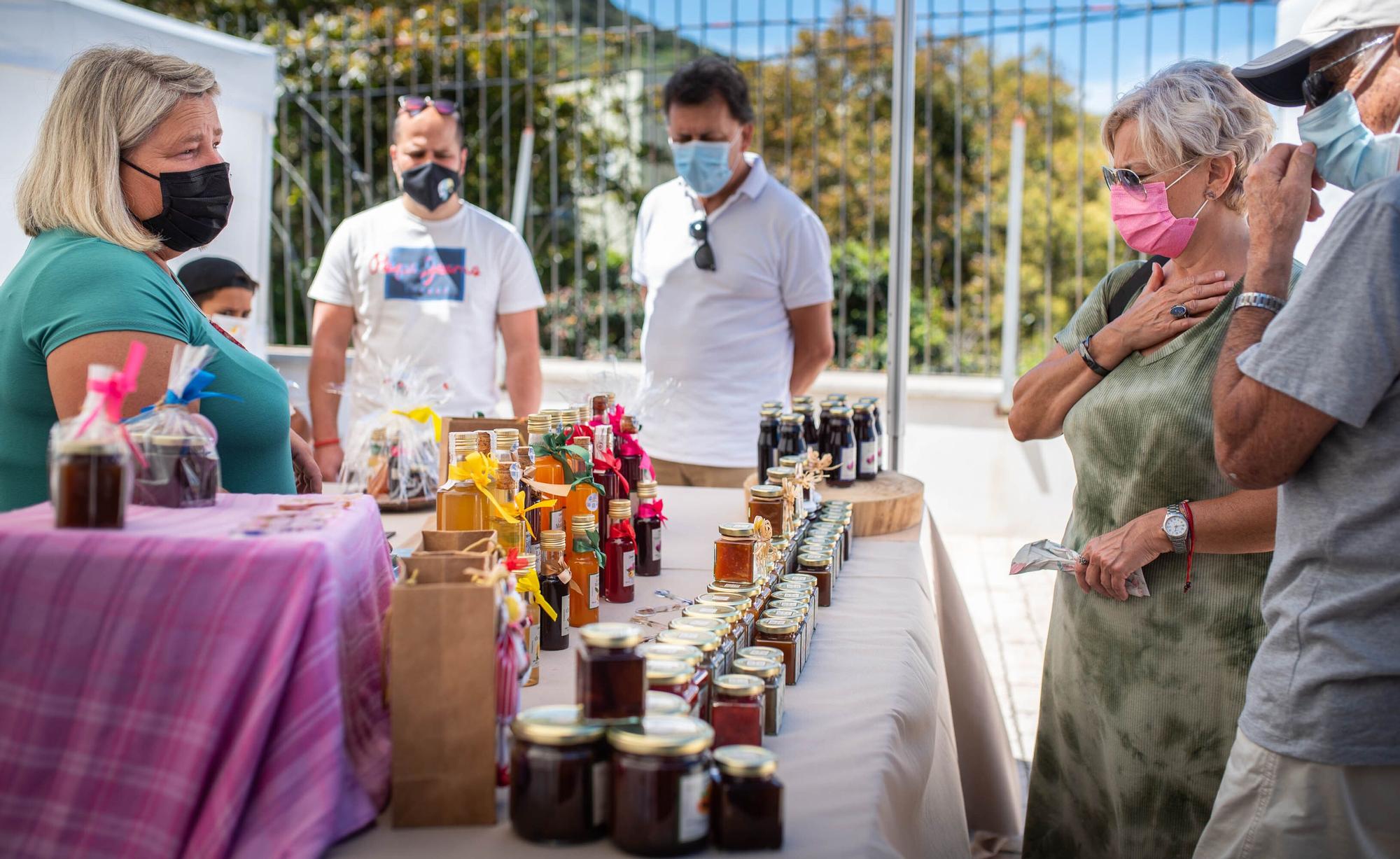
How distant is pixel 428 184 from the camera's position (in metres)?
3.85

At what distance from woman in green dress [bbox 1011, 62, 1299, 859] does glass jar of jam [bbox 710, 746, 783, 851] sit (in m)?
1.10

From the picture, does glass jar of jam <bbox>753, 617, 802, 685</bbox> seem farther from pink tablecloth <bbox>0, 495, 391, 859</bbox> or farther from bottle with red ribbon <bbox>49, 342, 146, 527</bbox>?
bottle with red ribbon <bbox>49, 342, 146, 527</bbox>

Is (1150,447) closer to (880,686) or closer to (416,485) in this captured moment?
(880,686)

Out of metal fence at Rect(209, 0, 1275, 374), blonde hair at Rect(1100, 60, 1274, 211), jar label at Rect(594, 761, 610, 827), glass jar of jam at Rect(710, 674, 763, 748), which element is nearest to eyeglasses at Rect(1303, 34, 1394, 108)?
blonde hair at Rect(1100, 60, 1274, 211)

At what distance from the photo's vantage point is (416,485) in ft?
9.95

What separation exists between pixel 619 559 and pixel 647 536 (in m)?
0.24

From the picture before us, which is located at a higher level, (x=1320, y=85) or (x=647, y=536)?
(x=1320, y=85)

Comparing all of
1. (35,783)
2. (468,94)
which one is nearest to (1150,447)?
(35,783)

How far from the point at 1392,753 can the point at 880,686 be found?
698 millimetres

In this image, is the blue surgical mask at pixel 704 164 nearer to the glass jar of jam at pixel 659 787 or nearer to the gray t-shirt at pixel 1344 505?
the gray t-shirt at pixel 1344 505

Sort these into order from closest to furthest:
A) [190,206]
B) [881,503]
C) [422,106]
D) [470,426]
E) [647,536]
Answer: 1. [190,206]
2. [647,536]
3. [470,426]
4. [881,503]
5. [422,106]

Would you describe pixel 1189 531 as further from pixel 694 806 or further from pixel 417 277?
pixel 417 277

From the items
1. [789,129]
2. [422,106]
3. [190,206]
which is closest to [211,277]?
[422,106]

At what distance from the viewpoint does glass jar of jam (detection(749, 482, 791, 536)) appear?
2361 mm
